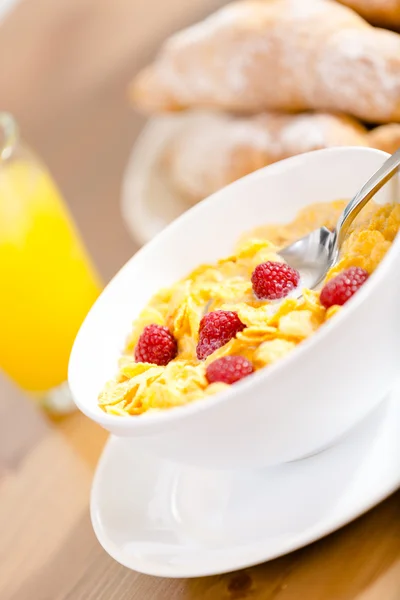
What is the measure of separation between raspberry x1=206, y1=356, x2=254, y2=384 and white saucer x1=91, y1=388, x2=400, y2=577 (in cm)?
9

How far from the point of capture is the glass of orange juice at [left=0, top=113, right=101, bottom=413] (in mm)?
1043

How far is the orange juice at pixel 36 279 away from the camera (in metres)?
1.04

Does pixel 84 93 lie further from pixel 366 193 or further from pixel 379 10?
pixel 366 193

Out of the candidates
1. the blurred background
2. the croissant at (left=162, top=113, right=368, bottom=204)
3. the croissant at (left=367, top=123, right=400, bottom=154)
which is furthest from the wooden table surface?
the croissant at (left=367, top=123, right=400, bottom=154)

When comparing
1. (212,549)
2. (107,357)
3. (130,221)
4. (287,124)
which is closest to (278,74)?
(287,124)

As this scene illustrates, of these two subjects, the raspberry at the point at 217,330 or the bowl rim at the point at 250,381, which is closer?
the bowl rim at the point at 250,381

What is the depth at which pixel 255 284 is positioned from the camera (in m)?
0.72

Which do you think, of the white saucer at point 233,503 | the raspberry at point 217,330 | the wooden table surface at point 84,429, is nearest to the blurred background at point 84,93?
the wooden table surface at point 84,429

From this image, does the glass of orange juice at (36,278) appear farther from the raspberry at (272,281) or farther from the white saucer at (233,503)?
the raspberry at (272,281)

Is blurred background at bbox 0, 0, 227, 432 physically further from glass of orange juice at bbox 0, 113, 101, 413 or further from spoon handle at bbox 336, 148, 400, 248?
spoon handle at bbox 336, 148, 400, 248

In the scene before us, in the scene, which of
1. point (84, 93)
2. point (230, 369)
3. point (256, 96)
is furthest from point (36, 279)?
point (84, 93)

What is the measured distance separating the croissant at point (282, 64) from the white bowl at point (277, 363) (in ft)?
0.91

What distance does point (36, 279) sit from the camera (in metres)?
1.07

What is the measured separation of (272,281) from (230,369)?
12 cm
